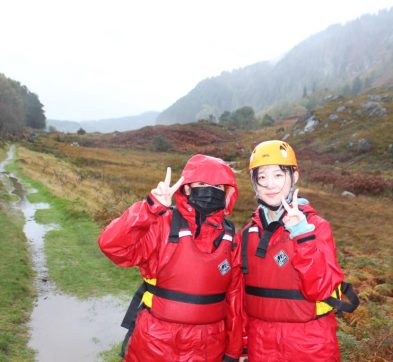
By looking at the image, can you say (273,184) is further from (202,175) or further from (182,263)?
(182,263)

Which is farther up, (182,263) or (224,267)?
(182,263)

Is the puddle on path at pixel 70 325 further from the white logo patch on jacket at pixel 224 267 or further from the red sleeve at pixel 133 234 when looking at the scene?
the white logo patch on jacket at pixel 224 267

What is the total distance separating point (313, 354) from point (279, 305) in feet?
1.67

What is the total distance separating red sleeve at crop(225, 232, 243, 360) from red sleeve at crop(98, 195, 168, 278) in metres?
0.93

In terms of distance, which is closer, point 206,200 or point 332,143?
point 206,200

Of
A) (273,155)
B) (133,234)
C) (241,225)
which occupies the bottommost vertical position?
(241,225)

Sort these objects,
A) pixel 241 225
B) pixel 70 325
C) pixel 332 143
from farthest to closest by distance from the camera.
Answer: pixel 332 143, pixel 241 225, pixel 70 325

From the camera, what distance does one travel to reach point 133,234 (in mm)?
3402

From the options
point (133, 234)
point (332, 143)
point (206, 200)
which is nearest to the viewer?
point (133, 234)

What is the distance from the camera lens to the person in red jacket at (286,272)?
3.15 meters

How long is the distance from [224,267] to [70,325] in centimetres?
538

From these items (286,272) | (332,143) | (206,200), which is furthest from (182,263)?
(332,143)

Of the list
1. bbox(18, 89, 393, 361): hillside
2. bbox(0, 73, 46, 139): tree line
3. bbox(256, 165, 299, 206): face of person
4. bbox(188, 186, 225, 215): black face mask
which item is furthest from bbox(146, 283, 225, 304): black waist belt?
bbox(0, 73, 46, 139): tree line

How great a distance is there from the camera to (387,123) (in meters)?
52.8
